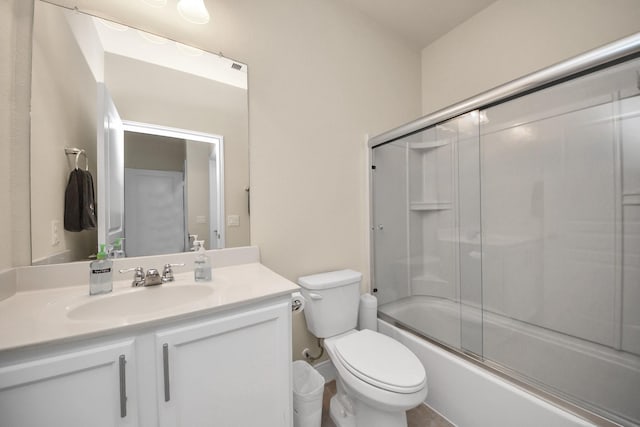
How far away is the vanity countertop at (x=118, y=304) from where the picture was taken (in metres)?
0.61

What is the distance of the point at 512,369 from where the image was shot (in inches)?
45.4

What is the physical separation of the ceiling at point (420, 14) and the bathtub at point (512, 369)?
2.14 metres

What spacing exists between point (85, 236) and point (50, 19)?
2.90ft

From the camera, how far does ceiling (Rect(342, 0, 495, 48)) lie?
5.52 ft

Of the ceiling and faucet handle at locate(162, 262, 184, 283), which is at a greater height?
the ceiling

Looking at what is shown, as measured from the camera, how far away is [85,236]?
991mm

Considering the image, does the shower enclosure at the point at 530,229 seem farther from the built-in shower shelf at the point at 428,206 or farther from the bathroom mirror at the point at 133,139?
the bathroom mirror at the point at 133,139

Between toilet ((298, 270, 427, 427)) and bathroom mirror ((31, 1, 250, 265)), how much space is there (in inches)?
23.3

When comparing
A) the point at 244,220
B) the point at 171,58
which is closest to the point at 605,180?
the point at 244,220

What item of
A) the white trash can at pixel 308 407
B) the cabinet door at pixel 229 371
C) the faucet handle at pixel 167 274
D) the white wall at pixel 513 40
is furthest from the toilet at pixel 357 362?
the white wall at pixel 513 40

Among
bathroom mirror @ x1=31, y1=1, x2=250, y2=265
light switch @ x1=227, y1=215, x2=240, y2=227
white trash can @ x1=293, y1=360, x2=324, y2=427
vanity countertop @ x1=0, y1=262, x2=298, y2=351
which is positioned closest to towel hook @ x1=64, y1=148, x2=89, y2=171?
bathroom mirror @ x1=31, y1=1, x2=250, y2=265

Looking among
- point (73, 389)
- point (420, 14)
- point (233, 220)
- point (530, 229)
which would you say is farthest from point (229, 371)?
point (420, 14)

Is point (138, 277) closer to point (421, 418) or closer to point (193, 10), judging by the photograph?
point (193, 10)

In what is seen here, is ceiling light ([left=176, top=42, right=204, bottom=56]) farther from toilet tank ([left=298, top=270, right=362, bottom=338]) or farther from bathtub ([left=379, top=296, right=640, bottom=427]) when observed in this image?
bathtub ([left=379, top=296, right=640, bottom=427])
